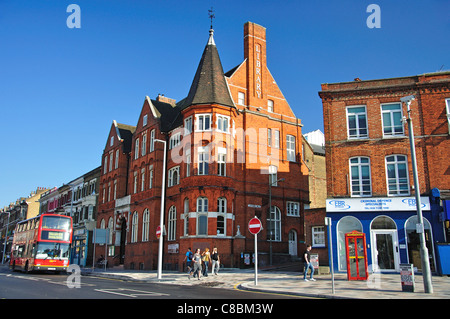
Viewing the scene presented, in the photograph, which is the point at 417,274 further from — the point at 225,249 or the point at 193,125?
the point at 193,125

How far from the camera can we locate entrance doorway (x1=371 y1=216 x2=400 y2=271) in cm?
2384

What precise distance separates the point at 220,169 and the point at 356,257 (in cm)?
1580

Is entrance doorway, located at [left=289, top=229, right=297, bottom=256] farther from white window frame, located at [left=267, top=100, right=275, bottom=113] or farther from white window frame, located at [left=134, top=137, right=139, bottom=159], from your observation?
white window frame, located at [left=134, top=137, right=139, bottom=159]

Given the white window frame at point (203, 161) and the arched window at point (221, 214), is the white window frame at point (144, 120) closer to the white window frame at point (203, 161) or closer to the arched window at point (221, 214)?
the white window frame at point (203, 161)

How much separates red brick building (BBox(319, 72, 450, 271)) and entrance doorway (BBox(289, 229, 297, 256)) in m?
12.5

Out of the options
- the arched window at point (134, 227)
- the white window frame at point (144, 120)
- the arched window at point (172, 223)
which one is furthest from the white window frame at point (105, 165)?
the arched window at point (172, 223)

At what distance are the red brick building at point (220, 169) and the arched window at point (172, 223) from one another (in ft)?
0.30

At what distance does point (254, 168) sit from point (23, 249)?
21.0m

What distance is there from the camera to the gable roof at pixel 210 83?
34.1m

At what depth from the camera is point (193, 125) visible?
3378 centimetres

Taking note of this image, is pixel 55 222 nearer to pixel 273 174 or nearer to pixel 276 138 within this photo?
pixel 273 174

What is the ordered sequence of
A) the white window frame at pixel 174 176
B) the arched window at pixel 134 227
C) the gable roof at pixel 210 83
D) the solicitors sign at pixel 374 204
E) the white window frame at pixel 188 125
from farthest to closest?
the arched window at pixel 134 227, the white window frame at pixel 174 176, the white window frame at pixel 188 125, the gable roof at pixel 210 83, the solicitors sign at pixel 374 204

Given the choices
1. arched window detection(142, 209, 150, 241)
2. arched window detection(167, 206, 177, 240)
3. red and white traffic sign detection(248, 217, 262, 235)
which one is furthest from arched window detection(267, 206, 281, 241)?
red and white traffic sign detection(248, 217, 262, 235)
